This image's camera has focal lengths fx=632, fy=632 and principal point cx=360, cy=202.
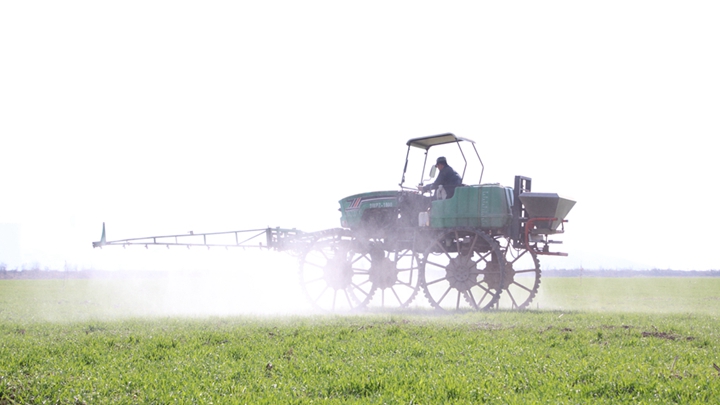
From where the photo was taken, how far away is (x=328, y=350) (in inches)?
402

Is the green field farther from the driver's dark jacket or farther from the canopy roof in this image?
the canopy roof

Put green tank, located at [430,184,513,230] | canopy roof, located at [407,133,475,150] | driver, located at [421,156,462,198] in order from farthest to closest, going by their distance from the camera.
A: canopy roof, located at [407,133,475,150]
driver, located at [421,156,462,198]
green tank, located at [430,184,513,230]

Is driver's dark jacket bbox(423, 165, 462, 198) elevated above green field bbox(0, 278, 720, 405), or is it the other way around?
driver's dark jacket bbox(423, 165, 462, 198)

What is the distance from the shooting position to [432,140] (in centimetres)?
1864

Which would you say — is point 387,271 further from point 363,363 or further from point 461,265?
point 363,363

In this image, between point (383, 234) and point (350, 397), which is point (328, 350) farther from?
point (383, 234)

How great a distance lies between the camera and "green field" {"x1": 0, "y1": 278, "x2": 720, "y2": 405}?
776cm

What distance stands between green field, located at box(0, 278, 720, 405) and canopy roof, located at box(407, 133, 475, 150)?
650 centimetres

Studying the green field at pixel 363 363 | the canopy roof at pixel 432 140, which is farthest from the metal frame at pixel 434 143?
the green field at pixel 363 363

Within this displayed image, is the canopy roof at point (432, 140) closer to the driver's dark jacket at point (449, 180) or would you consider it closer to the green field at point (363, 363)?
the driver's dark jacket at point (449, 180)

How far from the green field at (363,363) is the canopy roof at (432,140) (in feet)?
21.3

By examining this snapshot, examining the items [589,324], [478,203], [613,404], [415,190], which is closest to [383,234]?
[415,190]

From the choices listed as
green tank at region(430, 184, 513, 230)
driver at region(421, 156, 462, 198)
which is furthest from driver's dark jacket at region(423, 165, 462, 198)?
green tank at region(430, 184, 513, 230)

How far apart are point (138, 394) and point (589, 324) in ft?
29.5
